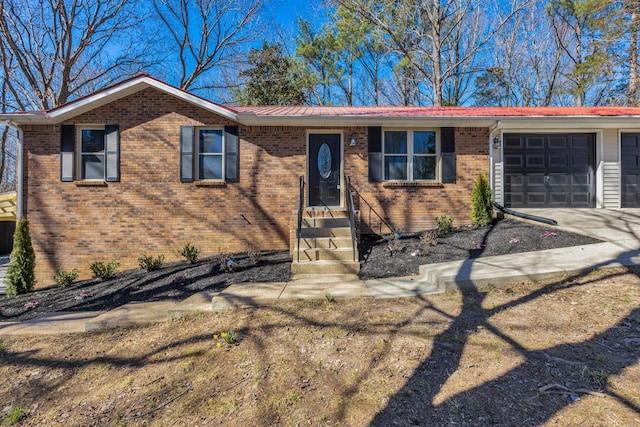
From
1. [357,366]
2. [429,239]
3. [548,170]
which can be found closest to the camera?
[357,366]

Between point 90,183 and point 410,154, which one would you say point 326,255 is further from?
point 90,183

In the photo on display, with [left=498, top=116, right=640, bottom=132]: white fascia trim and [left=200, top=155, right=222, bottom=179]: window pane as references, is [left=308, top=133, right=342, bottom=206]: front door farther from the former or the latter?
[left=498, top=116, right=640, bottom=132]: white fascia trim

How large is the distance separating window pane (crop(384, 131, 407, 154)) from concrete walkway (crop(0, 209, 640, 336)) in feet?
11.4

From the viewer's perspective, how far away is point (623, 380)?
2.22 m

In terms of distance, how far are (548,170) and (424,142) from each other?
3570mm

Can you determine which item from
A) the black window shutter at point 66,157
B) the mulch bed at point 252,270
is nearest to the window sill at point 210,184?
the mulch bed at point 252,270

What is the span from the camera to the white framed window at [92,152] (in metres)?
7.32

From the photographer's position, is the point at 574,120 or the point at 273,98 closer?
the point at 574,120

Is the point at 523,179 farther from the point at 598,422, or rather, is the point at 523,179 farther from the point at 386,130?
the point at 598,422

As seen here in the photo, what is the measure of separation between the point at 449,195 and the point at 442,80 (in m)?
10.9

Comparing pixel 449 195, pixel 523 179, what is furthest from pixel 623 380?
pixel 523 179

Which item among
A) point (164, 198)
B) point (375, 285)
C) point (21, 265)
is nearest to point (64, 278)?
point (21, 265)

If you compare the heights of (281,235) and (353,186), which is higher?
(353,186)

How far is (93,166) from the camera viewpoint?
24.1 feet
